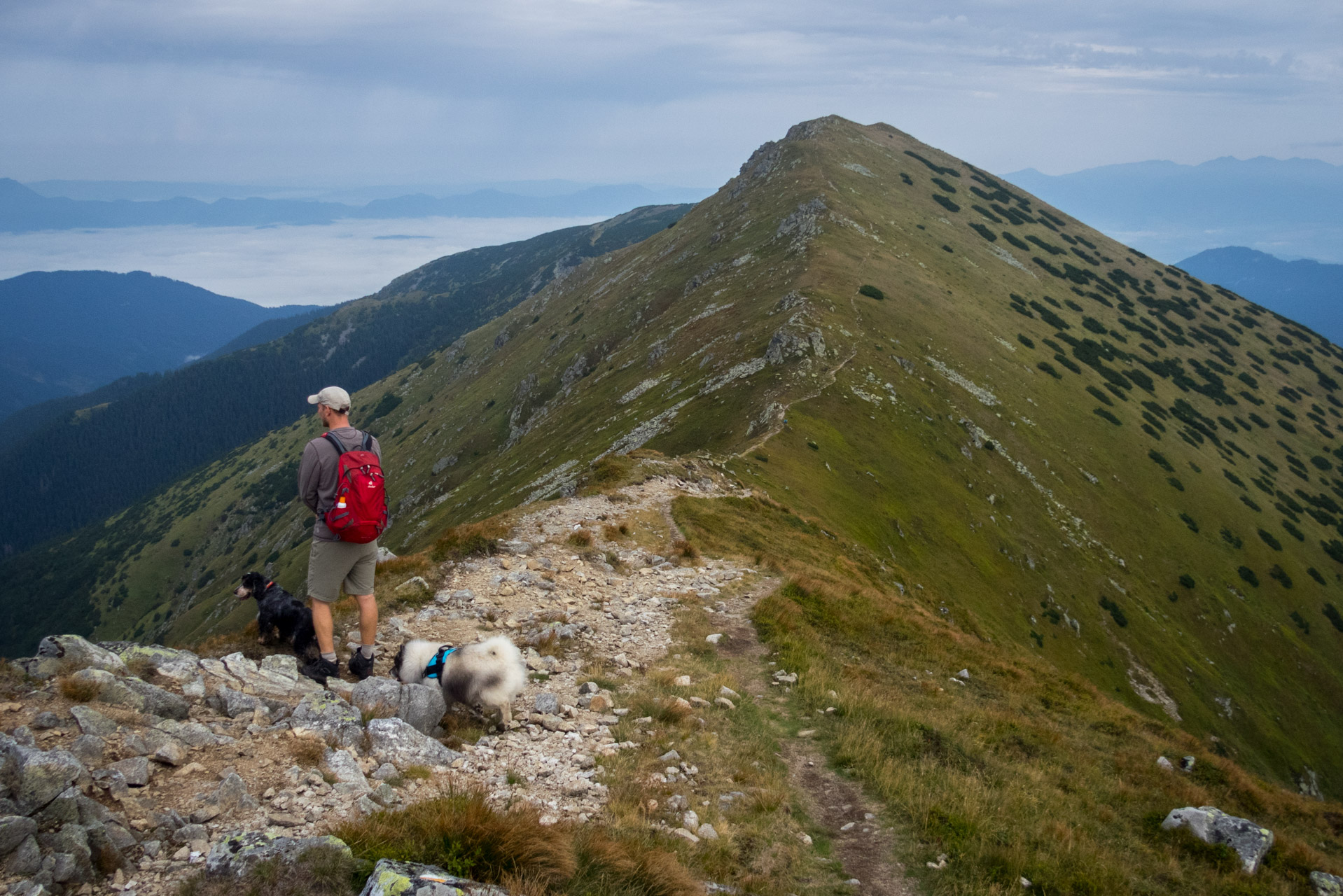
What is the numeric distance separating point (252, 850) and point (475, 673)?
4511 millimetres

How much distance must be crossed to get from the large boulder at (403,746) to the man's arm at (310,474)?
10.4ft

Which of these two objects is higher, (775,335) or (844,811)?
(775,335)

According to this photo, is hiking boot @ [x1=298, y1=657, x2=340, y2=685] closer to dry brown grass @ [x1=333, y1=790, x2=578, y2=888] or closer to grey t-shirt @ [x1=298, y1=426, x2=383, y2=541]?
grey t-shirt @ [x1=298, y1=426, x2=383, y2=541]

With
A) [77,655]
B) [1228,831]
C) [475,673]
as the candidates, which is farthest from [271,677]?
[1228,831]

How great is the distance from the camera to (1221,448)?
292 ft

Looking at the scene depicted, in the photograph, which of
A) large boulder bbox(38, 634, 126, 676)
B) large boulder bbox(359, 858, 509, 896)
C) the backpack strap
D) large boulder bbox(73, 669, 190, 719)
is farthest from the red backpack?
large boulder bbox(359, 858, 509, 896)

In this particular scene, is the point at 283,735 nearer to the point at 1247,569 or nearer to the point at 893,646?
the point at 893,646

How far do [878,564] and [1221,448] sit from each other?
84.3 metres

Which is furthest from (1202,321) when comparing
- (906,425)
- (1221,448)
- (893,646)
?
(893,646)

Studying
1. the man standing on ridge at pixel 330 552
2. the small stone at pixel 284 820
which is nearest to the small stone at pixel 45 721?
the small stone at pixel 284 820

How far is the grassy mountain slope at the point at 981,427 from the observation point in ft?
153

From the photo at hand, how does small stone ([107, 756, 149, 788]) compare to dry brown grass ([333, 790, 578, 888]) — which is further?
small stone ([107, 756, 149, 788])

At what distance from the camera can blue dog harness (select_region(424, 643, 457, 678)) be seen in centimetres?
1014

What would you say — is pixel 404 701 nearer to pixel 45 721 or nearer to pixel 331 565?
pixel 331 565
